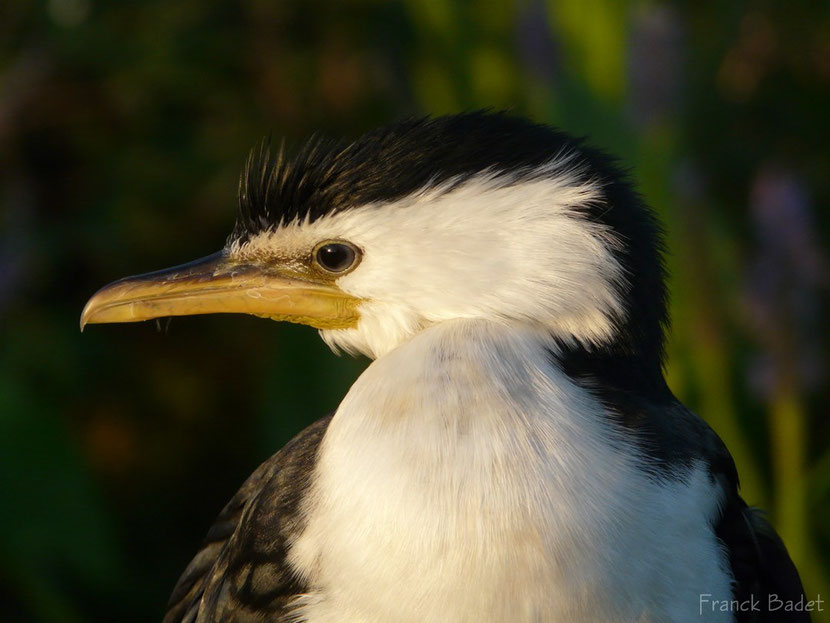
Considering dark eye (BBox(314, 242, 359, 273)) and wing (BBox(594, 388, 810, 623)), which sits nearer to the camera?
wing (BBox(594, 388, 810, 623))

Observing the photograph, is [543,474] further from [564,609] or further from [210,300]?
[210,300]

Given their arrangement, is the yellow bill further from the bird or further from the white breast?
the white breast

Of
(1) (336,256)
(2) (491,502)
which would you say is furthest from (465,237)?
(2) (491,502)

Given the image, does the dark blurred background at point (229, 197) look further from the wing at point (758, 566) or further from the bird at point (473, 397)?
the bird at point (473, 397)

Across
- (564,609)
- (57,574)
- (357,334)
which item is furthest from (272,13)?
(564,609)

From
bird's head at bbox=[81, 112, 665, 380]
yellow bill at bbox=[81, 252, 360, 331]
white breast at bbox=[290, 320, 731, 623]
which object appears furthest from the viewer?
yellow bill at bbox=[81, 252, 360, 331]

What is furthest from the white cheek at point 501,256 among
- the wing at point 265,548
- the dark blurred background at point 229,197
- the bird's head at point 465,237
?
the dark blurred background at point 229,197

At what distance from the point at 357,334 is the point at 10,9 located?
78.4 inches

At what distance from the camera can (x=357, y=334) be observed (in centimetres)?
145

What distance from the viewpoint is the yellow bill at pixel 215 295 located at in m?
1.47

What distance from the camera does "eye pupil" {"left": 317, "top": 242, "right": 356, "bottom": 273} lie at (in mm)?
1400

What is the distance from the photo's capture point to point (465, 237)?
51.9 inches

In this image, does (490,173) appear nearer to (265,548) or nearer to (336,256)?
(336,256)

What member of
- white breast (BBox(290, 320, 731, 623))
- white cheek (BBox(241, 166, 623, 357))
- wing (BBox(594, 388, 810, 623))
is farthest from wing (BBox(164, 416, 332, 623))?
wing (BBox(594, 388, 810, 623))
